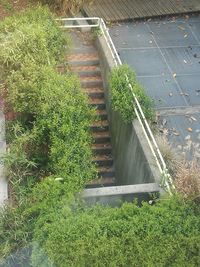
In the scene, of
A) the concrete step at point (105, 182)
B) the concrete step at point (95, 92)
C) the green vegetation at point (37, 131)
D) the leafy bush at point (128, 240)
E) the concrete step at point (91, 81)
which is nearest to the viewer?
the leafy bush at point (128, 240)

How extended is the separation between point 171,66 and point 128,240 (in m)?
5.47

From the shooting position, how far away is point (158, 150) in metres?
8.34

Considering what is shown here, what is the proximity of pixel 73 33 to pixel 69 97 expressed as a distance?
3.72 metres

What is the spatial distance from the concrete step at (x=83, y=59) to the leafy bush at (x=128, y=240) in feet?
17.4

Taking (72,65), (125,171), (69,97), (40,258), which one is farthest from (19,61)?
(40,258)

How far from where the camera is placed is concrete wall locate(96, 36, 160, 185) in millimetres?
8648

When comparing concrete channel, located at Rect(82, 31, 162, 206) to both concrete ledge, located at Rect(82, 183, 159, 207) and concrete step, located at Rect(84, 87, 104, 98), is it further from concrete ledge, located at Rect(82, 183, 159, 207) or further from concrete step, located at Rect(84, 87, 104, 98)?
concrete step, located at Rect(84, 87, 104, 98)

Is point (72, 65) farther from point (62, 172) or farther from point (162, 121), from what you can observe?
point (62, 172)

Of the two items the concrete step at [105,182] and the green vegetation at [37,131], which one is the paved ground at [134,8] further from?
the concrete step at [105,182]

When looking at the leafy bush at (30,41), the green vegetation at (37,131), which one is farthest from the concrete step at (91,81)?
the green vegetation at (37,131)

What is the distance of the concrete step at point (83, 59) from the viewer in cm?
1168

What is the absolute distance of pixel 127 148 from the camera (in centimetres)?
985

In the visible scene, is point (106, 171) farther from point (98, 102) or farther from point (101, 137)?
point (98, 102)

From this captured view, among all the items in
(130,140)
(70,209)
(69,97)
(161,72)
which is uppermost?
(161,72)
